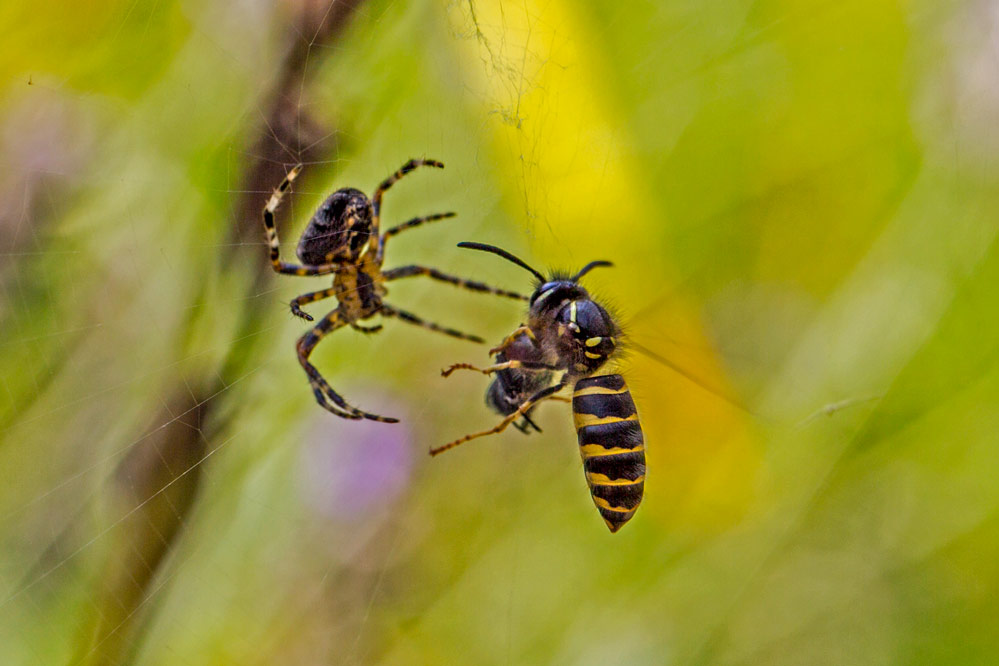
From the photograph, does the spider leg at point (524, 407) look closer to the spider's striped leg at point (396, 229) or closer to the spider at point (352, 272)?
the spider at point (352, 272)

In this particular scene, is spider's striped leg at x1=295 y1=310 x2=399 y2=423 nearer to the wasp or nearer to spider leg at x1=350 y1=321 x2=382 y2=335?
spider leg at x1=350 y1=321 x2=382 y2=335

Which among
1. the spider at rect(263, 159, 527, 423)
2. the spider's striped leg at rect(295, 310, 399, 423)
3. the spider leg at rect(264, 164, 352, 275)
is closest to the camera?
the spider leg at rect(264, 164, 352, 275)

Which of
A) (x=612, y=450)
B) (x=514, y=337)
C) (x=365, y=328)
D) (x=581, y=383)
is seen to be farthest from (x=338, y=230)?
(x=612, y=450)

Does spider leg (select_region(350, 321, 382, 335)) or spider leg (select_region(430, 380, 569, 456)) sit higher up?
spider leg (select_region(350, 321, 382, 335))

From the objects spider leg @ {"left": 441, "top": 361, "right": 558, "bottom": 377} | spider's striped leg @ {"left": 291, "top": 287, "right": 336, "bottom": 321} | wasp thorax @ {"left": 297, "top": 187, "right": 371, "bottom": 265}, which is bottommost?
spider leg @ {"left": 441, "top": 361, "right": 558, "bottom": 377}

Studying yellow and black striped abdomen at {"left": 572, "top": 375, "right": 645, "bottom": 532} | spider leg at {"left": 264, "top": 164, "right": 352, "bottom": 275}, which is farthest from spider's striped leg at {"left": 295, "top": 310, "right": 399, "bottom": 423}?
yellow and black striped abdomen at {"left": 572, "top": 375, "right": 645, "bottom": 532}

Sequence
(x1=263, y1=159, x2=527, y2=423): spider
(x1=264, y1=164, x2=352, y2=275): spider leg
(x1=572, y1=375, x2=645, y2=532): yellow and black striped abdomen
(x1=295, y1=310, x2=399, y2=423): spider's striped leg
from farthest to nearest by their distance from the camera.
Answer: (x1=295, y1=310, x2=399, y2=423): spider's striped leg, (x1=263, y1=159, x2=527, y2=423): spider, (x1=572, y1=375, x2=645, y2=532): yellow and black striped abdomen, (x1=264, y1=164, x2=352, y2=275): spider leg

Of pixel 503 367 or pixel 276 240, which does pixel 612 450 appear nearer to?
pixel 503 367
